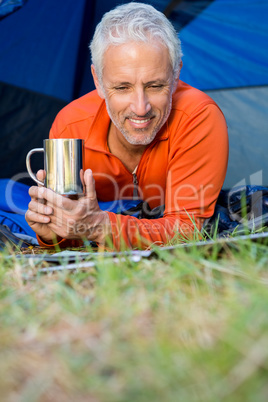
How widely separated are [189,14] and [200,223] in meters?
1.93

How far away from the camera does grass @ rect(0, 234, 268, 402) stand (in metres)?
0.60

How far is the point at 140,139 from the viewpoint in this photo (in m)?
1.89

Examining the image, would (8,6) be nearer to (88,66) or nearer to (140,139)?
(88,66)

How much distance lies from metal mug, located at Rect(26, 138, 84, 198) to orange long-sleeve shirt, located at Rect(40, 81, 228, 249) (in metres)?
0.21

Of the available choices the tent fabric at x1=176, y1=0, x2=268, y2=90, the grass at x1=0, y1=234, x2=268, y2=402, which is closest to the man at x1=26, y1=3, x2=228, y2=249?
the grass at x1=0, y1=234, x2=268, y2=402

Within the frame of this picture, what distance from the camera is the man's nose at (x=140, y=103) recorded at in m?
1.75

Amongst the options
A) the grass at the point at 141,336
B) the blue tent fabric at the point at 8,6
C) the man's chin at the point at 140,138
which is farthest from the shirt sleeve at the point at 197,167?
the blue tent fabric at the point at 8,6

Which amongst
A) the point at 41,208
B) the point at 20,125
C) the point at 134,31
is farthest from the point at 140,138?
the point at 20,125

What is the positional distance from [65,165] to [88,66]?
2140mm

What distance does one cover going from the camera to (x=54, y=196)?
1560mm

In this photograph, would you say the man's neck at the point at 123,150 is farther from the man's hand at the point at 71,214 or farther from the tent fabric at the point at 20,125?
the tent fabric at the point at 20,125

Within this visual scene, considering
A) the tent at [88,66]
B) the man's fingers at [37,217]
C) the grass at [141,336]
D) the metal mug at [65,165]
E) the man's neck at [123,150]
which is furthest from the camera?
the tent at [88,66]

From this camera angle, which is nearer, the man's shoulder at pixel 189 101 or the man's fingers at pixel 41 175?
the man's fingers at pixel 41 175

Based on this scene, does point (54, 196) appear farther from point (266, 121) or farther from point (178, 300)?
A: point (266, 121)
